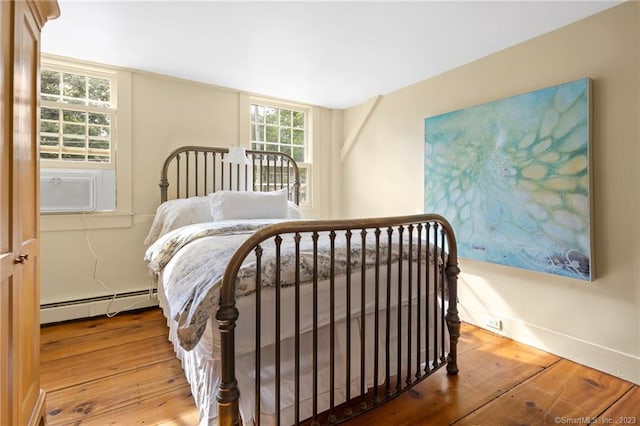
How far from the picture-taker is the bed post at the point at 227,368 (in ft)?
3.79

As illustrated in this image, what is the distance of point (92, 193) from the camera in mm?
2865

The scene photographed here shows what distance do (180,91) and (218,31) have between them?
3.74 feet

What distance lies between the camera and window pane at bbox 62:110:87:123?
2832mm

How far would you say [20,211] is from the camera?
1.09m

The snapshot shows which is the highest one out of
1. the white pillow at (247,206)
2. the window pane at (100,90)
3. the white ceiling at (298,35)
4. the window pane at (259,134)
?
the white ceiling at (298,35)

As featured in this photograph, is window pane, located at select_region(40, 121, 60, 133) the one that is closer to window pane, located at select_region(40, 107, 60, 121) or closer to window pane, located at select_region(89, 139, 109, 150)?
window pane, located at select_region(40, 107, 60, 121)

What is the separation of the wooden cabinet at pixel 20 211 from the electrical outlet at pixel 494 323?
9.48 feet

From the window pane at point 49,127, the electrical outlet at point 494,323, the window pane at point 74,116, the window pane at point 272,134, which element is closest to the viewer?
the electrical outlet at point 494,323

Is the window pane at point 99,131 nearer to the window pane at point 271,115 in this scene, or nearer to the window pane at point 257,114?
the window pane at point 257,114

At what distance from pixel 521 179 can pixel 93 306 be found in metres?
3.72

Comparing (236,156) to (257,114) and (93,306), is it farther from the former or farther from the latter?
(93,306)

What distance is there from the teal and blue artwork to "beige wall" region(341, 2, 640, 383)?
0.10m

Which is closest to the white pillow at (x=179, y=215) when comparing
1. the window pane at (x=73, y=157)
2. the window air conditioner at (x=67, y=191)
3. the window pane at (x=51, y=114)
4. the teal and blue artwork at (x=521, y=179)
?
the window air conditioner at (x=67, y=191)

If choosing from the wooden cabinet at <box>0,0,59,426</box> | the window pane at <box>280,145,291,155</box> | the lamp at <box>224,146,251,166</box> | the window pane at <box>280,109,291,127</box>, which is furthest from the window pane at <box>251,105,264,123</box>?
the wooden cabinet at <box>0,0,59,426</box>
